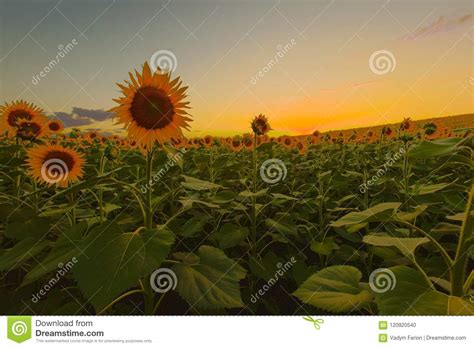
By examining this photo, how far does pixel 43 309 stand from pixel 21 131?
1072 millimetres

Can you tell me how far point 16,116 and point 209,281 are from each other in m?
1.86

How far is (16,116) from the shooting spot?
2215 mm

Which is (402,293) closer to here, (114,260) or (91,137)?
(114,260)

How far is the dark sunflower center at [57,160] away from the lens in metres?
1.83

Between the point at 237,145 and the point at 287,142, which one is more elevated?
the point at 287,142

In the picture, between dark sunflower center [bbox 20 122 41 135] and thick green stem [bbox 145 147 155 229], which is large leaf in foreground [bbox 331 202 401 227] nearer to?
thick green stem [bbox 145 147 155 229]

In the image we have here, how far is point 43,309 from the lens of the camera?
4.63ft

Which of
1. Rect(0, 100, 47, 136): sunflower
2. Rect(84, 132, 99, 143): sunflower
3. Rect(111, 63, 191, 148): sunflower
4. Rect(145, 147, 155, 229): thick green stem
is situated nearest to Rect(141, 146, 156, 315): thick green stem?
Rect(145, 147, 155, 229): thick green stem

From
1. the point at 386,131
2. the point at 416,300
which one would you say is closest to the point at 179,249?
the point at 416,300

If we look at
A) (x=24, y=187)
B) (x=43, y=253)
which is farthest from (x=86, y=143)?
(x=43, y=253)

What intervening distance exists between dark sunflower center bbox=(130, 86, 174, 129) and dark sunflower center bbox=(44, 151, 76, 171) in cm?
71
